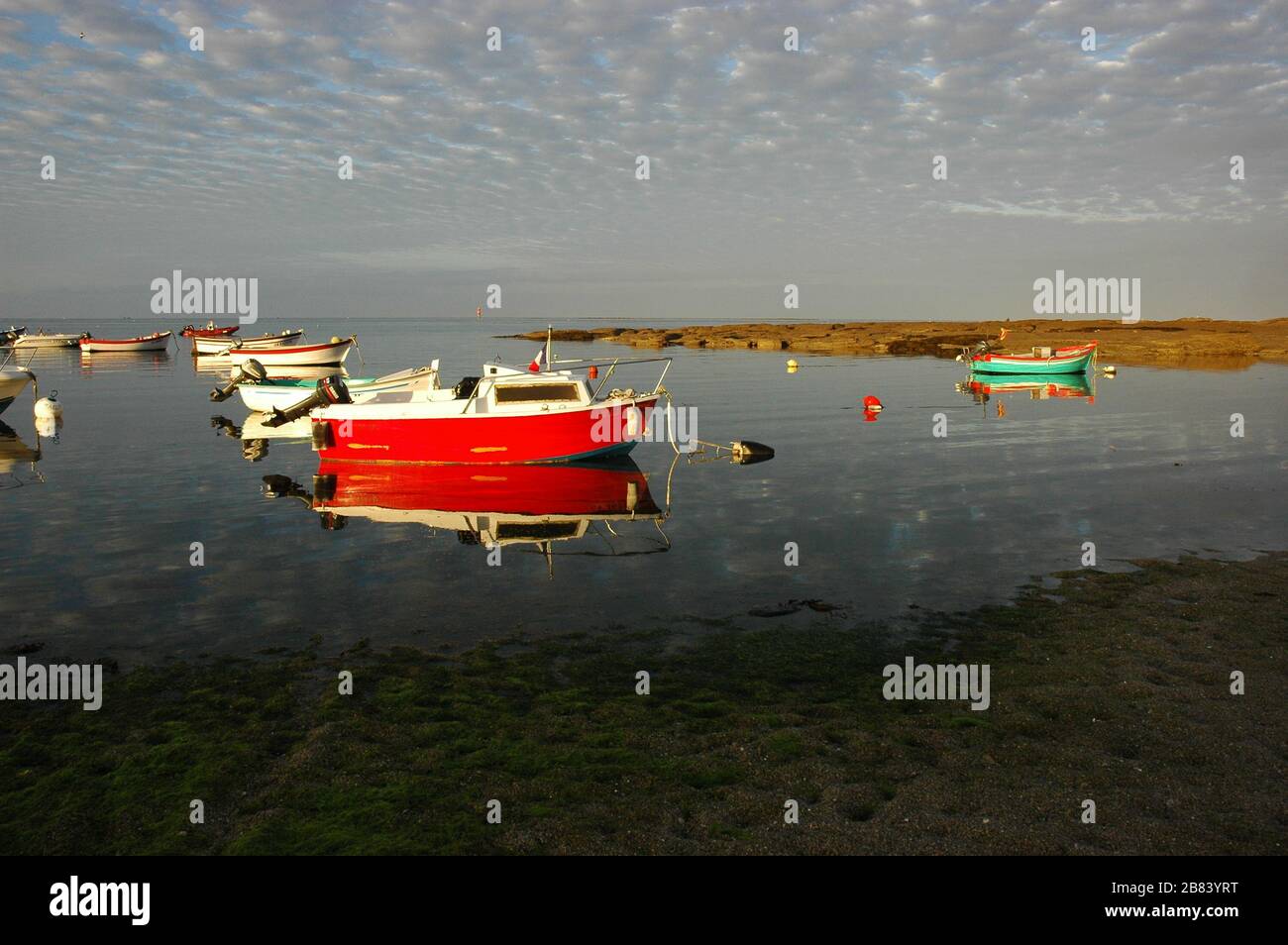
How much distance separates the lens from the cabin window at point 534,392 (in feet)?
79.0

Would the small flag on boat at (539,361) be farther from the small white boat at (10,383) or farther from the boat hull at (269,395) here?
the small white boat at (10,383)

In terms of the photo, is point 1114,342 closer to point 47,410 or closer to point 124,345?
point 47,410

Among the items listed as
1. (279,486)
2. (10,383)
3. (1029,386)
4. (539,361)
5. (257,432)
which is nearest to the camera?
(279,486)

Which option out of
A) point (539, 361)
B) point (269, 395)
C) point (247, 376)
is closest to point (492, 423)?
point (539, 361)

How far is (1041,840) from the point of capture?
655 cm

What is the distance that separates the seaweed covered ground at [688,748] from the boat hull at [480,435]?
13323mm

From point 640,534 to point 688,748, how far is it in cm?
933

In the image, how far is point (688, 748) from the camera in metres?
8.31

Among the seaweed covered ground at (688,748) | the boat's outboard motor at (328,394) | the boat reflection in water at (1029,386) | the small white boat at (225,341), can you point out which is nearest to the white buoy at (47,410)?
the boat's outboard motor at (328,394)

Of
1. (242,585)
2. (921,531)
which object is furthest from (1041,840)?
(242,585)

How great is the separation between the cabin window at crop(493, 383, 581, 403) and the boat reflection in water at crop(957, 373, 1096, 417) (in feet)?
71.2

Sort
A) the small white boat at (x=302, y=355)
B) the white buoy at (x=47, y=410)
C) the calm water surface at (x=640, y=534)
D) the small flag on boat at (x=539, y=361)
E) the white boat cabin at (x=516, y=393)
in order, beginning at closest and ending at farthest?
the calm water surface at (x=640, y=534) → the white boat cabin at (x=516, y=393) → the small flag on boat at (x=539, y=361) → the white buoy at (x=47, y=410) → the small white boat at (x=302, y=355)
